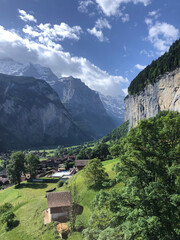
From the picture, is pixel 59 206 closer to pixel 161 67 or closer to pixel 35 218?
pixel 35 218

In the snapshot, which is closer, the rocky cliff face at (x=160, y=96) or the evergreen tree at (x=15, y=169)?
the evergreen tree at (x=15, y=169)

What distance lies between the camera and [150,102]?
117 metres

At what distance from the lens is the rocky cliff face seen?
3460 inches

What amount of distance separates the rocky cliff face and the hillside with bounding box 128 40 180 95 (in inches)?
109

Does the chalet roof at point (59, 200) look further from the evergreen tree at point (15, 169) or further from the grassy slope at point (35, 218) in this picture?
the evergreen tree at point (15, 169)

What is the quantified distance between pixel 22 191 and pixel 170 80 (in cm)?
8848

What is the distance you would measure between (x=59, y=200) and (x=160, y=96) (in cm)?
9002

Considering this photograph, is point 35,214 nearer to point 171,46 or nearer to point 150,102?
point 150,102

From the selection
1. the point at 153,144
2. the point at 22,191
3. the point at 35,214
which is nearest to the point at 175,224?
the point at 153,144

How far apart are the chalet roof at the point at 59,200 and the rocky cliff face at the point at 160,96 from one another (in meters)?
63.5

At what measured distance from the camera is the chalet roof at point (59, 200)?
111ft

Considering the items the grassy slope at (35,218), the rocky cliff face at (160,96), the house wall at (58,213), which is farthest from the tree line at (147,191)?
the rocky cliff face at (160,96)

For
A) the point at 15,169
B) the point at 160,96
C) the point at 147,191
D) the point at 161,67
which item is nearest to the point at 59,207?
the point at 147,191

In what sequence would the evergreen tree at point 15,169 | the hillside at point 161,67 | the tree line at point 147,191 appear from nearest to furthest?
the tree line at point 147,191 < the evergreen tree at point 15,169 < the hillside at point 161,67
